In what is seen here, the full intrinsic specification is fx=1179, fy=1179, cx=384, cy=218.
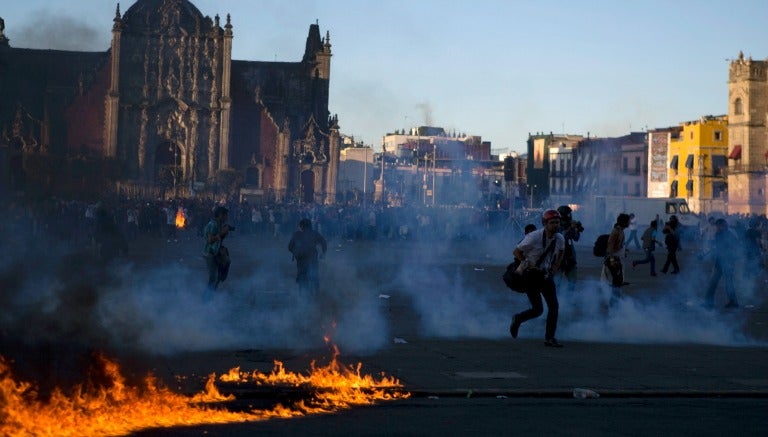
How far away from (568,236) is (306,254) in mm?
4255

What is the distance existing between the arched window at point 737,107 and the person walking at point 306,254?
9115 cm

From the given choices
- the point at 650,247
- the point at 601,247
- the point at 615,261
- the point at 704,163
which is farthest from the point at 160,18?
the point at 615,261

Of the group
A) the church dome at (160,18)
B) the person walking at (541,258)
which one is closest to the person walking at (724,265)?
the person walking at (541,258)

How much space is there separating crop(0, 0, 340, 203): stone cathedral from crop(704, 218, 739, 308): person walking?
67.5 meters

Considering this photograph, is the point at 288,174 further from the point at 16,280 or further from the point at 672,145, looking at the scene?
the point at 16,280

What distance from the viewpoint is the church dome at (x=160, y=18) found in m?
89.9

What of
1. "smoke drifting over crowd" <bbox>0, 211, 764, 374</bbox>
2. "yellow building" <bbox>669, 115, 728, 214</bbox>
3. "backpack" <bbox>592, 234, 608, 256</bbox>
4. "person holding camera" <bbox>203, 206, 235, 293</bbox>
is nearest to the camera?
"smoke drifting over crowd" <bbox>0, 211, 764, 374</bbox>

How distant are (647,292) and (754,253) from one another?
8.56ft

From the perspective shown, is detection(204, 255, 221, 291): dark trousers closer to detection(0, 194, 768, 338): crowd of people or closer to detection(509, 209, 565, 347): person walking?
detection(0, 194, 768, 338): crowd of people

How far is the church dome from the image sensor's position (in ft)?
295

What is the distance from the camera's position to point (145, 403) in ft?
29.1

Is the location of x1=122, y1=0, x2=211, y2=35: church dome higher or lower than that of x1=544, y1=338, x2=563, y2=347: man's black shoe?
higher

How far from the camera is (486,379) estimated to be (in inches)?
451

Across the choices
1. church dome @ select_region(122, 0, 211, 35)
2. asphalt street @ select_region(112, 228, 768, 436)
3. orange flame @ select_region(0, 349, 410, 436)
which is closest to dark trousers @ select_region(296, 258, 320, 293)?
asphalt street @ select_region(112, 228, 768, 436)
